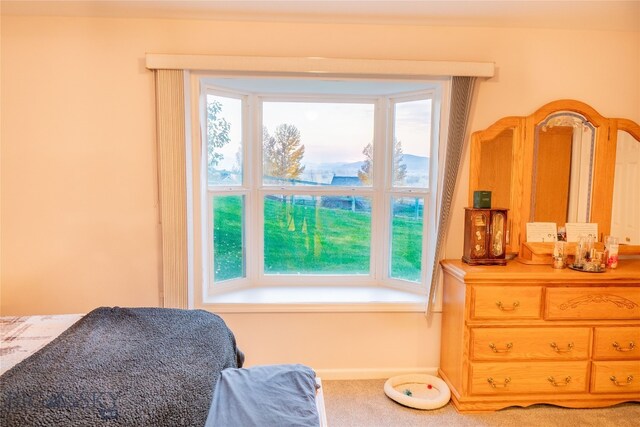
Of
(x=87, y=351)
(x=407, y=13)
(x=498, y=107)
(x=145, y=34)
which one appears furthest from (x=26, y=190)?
(x=498, y=107)

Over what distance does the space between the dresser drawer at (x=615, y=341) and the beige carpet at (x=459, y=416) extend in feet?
1.11

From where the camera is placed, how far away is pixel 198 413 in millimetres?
1256

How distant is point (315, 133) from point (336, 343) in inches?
61.8

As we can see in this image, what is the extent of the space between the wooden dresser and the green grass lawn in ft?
2.55

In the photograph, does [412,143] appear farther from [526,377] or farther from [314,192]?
[526,377]

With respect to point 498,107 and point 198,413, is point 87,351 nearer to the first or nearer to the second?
point 198,413

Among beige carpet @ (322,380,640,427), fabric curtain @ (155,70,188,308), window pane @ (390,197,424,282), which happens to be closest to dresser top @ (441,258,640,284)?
window pane @ (390,197,424,282)

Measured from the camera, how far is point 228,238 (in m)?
3.02

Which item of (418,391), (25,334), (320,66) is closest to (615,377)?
(418,391)

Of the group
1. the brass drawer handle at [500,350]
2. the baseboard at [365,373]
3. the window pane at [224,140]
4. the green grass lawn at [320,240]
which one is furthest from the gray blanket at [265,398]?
the window pane at [224,140]

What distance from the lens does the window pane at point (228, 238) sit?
9.68ft

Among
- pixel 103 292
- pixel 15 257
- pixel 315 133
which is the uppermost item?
pixel 315 133

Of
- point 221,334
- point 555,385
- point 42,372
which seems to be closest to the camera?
point 42,372

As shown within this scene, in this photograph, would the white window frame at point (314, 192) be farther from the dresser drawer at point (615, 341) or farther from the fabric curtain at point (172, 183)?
the dresser drawer at point (615, 341)
